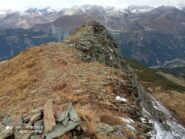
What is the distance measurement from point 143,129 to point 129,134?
296 cm

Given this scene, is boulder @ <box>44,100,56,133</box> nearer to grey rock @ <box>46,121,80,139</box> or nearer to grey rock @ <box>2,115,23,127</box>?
grey rock @ <box>46,121,80,139</box>

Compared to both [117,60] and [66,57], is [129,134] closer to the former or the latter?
[66,57]

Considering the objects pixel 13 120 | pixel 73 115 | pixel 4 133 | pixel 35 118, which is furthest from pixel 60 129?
pixel 13 120

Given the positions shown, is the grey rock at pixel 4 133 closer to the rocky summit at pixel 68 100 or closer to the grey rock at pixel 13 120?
the rocky summit at pixel 68 100

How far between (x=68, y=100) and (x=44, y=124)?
535cm

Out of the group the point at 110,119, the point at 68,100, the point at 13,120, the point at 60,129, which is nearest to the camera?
the point at 60,129

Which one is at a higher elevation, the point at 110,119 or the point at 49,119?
the point at 49,119

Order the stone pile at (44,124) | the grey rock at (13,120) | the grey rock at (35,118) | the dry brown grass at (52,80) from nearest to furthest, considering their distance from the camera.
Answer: the stone pile at (44,124), the grey rock at (35,118), the grey rock at (13,120), the dry brown grass at (52,80)

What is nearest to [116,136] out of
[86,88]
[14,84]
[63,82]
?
[86,88]

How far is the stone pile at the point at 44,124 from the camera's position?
80.5 ft

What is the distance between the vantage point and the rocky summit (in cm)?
2545

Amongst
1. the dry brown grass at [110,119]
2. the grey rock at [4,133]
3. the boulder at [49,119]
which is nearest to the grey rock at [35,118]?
the boulder at [49,119]

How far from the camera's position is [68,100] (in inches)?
1192

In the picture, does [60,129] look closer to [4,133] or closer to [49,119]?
[49,119]
